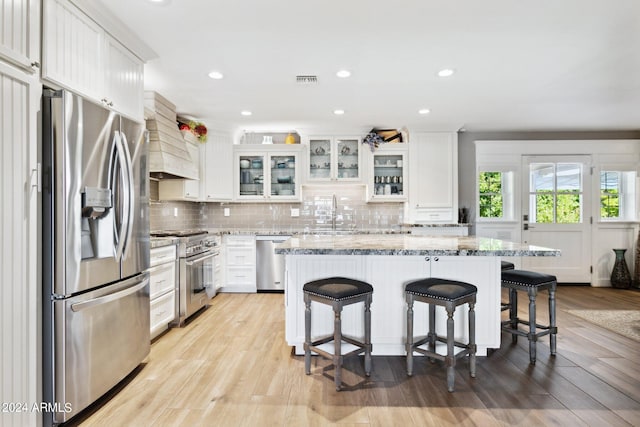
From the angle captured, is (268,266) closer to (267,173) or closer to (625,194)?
(267,173)

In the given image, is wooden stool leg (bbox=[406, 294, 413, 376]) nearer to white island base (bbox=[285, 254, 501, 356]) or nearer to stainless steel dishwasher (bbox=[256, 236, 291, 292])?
white island base (bbox=[285, 254, 501, 356])

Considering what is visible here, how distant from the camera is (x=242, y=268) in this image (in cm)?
492

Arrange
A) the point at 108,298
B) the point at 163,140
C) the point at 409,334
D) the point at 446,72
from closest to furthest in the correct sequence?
A: the point at 108,298 → the point at 409,334 → the point at 446,72 → the point at 163,140

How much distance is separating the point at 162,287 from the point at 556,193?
578 cm

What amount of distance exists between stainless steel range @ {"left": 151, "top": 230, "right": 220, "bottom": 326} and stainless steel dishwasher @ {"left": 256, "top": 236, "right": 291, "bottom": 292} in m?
0.73

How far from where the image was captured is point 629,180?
5.41m

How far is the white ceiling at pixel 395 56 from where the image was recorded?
2.20m

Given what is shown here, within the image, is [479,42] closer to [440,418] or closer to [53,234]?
[440,418]

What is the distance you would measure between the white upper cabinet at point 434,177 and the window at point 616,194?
2485mm

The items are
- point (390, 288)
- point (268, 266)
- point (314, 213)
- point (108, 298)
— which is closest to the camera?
point (108, 298)

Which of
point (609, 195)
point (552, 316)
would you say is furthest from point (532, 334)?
point (609, 195)

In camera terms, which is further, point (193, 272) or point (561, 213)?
point (561, 213)

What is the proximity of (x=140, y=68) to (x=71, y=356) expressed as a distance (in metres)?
2.15

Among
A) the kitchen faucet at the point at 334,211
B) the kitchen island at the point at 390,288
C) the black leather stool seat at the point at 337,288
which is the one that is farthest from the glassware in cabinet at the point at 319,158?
the black leather stool seat at the point at 337,288
